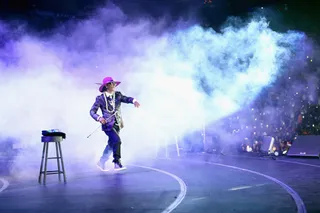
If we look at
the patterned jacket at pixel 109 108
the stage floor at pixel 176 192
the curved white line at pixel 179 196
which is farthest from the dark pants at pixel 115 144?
the curved white line at pixel 179 196

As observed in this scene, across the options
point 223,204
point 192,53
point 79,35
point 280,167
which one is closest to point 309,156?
point 280,167

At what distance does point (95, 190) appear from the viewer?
745 cm

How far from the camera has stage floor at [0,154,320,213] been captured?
18.7 ft

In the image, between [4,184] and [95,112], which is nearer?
[4,184]

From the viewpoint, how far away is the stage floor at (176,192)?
5.69m

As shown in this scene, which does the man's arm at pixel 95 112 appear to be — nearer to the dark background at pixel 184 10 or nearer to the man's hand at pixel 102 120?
the man's hand at pixel 102 120

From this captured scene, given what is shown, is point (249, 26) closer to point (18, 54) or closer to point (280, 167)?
point (280, 167)

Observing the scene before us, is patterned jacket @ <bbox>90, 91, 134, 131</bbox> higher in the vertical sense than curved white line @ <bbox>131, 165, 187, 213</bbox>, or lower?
higher

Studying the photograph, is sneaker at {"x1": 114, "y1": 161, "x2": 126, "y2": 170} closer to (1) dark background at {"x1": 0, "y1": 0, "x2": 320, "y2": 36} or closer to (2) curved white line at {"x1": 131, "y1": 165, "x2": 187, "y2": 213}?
(2) curved white line at {"x1": 131, "y1": 165, "x2": 187, "y2": 213}

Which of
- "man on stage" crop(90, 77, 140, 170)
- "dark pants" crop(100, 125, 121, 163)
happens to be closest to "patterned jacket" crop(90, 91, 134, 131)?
"man on stage" crop(90, 77, 140, 170)

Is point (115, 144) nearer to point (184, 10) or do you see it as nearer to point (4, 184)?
point (4, 184)

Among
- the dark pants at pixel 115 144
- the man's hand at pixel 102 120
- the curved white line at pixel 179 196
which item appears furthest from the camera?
the dark pants at pixel 115 144

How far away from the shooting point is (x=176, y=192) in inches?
272

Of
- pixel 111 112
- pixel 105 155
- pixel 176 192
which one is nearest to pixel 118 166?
pixel 105 155
